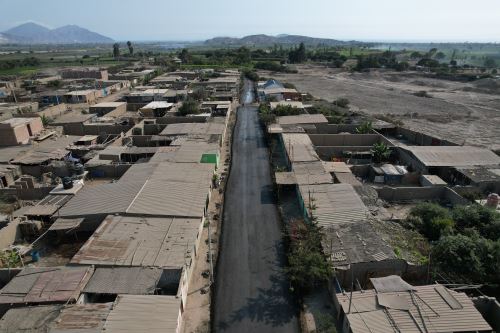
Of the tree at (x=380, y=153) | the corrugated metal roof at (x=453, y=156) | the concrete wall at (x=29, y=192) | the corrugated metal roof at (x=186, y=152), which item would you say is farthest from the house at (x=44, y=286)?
the corrugated metal roof at (x=453, y=156)

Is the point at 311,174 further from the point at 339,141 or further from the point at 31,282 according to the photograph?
the point at 31,282

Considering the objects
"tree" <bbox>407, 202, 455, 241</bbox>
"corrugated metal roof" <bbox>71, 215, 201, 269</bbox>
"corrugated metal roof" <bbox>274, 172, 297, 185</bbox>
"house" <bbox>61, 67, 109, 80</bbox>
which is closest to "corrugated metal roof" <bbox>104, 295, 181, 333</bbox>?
Answer: "corrugated metal roof" <bbox>71, 215, 201, 269</bbox>

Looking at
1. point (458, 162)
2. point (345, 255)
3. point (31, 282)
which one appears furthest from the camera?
point (458, 162)

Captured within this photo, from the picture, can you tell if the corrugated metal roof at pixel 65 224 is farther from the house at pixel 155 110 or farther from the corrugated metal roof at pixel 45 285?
the house at pixel 155 110

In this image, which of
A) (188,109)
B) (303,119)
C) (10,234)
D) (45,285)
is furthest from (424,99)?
(45,285)

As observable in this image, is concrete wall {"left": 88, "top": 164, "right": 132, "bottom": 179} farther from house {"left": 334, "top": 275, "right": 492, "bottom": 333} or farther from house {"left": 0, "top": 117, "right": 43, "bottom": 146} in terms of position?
house {"left": 334, "top": 275, "right": 492, "bottom": 333}

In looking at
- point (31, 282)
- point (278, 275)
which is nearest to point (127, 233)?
point (31, 282)
